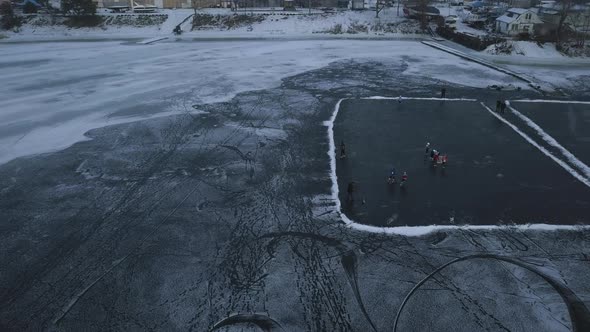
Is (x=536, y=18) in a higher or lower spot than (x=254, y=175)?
higher

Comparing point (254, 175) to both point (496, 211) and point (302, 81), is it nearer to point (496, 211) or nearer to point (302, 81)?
point (496, 211)

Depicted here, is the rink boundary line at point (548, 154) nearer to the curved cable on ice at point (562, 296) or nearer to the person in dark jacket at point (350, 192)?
the curved cable on ice at point (562, 296)

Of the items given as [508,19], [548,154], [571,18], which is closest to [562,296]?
[548,154]

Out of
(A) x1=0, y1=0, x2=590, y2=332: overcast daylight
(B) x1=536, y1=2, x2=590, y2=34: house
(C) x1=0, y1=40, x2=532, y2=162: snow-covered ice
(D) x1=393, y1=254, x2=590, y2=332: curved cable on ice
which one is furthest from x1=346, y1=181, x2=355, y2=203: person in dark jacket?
(B) x1=536, y1=2, x2=590, y2=34: house

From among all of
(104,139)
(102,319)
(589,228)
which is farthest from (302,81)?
(102,319)

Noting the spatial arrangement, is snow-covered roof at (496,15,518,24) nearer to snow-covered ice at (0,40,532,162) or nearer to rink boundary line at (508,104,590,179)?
snow-covered ice at (0,40,532,162)

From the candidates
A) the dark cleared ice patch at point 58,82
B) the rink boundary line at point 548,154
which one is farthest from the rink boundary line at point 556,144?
the dark cleared ice patch at point 58,82

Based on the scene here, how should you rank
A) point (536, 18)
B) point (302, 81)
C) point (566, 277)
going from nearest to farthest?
point (566, 277) → point (302, 81) → point (536, 18)
